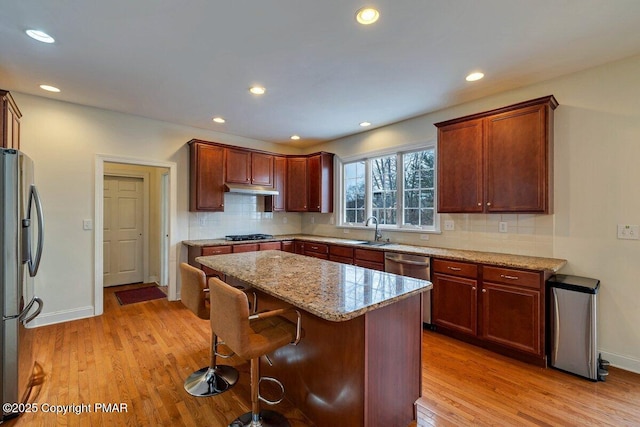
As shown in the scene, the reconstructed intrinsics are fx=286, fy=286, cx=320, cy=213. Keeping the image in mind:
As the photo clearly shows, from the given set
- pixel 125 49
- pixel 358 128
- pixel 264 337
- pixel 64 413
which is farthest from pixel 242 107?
pixel 64 413

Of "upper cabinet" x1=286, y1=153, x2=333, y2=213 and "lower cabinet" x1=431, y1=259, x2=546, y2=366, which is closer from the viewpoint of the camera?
"lower cabinet" x1=431, y1=259, x2=546, y2=366

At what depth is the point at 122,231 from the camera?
16.9ft

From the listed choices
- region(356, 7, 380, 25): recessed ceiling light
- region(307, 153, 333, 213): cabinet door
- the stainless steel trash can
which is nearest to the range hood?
region(307, 153, 333, 213): cabinet door

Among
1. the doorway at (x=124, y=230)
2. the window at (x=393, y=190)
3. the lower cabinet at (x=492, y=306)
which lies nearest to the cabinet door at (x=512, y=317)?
Answer: the lower cabinet at (x=492, y=306)

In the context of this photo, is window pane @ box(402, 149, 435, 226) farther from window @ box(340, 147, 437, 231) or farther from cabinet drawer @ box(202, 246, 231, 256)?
cabinet drawer @ box(202, 246, 231, 256)

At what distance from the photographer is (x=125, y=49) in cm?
234

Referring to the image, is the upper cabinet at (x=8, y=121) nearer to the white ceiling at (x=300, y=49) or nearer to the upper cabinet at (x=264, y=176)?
the white ceiling at (x=300, y=49)

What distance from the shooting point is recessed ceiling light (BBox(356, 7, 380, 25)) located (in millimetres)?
1860

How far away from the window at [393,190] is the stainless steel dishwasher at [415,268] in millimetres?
737

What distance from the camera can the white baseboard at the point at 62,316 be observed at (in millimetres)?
3324

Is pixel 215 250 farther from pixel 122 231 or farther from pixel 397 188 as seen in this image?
pixel 397 188

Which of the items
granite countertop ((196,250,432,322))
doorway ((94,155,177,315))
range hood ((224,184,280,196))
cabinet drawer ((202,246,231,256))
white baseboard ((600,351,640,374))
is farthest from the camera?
range hood ((224,184,280,196))

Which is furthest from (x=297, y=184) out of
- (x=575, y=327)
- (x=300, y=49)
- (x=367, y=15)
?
(x=575, y=327)

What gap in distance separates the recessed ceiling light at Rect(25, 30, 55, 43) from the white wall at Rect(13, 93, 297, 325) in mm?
1599
